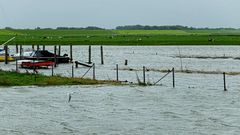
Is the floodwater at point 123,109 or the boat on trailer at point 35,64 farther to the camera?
the boat on trailer at point 35,64

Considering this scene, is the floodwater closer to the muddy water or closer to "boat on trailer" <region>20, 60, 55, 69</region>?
the muddy water

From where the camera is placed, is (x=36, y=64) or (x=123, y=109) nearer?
(x=123, y=109)

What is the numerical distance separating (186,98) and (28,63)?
3264 centimetres

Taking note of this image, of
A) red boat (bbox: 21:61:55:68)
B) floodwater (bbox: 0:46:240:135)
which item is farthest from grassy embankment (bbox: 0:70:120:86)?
red boat (bbox: 21:61:55:68)

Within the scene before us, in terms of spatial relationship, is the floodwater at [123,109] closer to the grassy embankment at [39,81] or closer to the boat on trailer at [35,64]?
the grassy embankment at [39,81]

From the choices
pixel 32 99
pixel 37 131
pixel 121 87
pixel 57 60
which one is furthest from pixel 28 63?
pixel 37 131

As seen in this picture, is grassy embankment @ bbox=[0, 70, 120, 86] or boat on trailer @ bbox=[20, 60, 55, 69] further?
boat on trailer @ bbox=[20, 60, 55, 69]

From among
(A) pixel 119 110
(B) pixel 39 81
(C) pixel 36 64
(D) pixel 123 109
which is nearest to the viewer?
(A) pixel 119 110

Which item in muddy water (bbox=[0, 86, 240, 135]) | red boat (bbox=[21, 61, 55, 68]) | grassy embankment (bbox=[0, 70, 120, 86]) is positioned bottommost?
muddy water (bbox=[0, 86, 240, 135])

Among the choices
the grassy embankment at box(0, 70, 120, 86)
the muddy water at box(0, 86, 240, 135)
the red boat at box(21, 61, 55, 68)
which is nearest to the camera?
the muddy water at box(0, 86, 240, 135)

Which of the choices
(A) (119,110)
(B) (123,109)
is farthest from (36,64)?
(A) (119,110)

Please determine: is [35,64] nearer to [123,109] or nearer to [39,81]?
[39,81]

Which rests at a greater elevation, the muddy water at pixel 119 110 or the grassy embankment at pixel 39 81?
the grassy embankment at pixel 39 81

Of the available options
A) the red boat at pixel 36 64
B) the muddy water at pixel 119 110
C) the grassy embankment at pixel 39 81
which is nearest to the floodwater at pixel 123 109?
the muddy water at pixel 119 110
